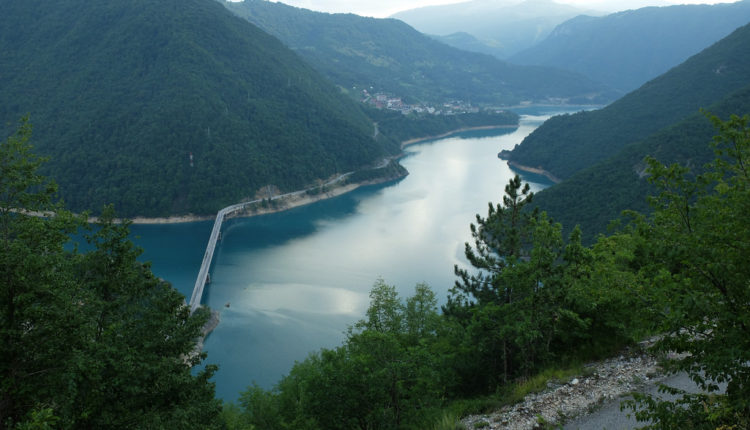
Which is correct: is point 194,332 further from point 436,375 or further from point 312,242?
point 312,242

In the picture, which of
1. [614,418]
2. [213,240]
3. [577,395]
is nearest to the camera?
[614,418]

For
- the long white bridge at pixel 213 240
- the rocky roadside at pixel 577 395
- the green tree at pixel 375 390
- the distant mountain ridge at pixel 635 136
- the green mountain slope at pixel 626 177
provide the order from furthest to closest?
the distant mountain ridge at pixel 635 136
the green mountain slope at pixel 626 177
the long white bridge at pixel 213 240
the green tree at pixel 375 390
the rocky roadside at pixel 577 395

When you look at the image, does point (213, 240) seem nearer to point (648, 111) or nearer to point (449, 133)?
point (648, 111)

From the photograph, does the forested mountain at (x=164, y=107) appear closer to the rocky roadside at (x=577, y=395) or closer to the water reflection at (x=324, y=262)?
the water reflection at (x=324, y=262)

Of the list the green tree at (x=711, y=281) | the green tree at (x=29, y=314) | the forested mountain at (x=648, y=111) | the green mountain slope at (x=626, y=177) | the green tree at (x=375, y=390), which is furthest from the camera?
the forested mountain at (x=648, y=111)

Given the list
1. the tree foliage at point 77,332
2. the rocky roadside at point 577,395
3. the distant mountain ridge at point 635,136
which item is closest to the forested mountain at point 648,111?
the distant mountain ridge at point 635,136

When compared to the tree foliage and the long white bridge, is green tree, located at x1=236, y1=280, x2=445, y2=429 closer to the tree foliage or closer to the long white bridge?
the tree foliage

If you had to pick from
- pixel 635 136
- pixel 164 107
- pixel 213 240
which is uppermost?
pixel 164 107

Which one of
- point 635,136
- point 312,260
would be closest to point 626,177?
point 635,136
